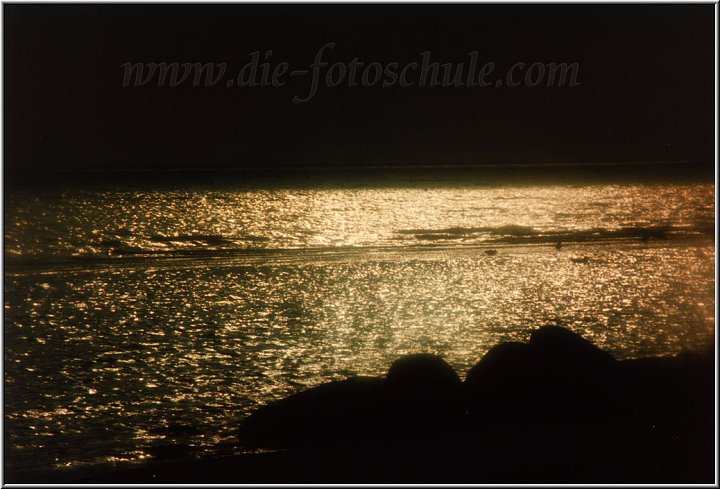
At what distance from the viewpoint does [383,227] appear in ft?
157

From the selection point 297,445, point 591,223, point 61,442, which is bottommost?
point 61,442

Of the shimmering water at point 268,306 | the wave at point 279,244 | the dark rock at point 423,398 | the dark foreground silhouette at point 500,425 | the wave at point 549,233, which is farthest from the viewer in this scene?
the wave at point 549,233

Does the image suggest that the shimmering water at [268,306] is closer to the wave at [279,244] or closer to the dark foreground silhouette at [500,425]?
the wave at [279,244]

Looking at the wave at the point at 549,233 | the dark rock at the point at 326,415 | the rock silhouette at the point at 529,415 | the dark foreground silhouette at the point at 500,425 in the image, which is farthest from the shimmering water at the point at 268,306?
the rock silhouette at the point at 529,415

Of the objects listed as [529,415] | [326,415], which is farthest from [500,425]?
[326,415]

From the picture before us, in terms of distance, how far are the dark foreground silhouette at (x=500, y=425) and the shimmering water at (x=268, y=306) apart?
204 cm

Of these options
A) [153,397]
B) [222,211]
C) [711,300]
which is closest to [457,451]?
[153,397]

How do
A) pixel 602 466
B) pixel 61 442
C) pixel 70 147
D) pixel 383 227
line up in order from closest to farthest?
pixel 602 466 → pixel 61 442 → pixel 383 227 → pixel 70 147

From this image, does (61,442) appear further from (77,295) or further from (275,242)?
(275,242)

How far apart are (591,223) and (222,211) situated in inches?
1014

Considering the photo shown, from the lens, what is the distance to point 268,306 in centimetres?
2292

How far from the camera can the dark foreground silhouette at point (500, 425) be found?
26.1 feet

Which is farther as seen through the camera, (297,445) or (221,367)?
(221,367)

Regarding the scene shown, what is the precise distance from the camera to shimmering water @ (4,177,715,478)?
13375 mm
